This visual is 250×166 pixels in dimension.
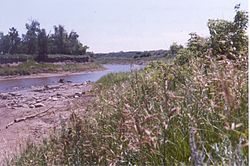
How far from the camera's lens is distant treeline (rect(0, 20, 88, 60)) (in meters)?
63.4

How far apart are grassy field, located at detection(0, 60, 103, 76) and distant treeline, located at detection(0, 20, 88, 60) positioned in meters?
6.01

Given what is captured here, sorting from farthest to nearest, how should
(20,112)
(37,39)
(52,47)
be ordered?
1. (52,47)
2. (37,39)
3. (20,112)

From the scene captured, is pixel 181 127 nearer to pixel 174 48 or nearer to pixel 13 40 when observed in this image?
pixel 174 48

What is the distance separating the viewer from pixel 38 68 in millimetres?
52188

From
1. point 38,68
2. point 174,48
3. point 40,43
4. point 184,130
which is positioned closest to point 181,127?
point 184,130

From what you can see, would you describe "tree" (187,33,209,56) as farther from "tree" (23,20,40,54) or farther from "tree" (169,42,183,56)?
"tree" (23,20,40,54)

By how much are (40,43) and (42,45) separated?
0.45 m

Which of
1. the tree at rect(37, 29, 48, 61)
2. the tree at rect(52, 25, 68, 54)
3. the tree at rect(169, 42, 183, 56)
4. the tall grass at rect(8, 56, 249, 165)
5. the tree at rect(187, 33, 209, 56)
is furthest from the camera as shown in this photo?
the tree at rect(52, 25, 68, 54)

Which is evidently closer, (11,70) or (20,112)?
(20,112)

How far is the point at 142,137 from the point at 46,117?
12366 mm

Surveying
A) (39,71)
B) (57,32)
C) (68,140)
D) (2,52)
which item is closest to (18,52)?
(2,52)

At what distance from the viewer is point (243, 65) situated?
273 cm

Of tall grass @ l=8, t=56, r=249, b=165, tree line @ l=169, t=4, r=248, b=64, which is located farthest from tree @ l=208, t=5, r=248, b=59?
tall grass @ l=8, t=56, r=249, b=165

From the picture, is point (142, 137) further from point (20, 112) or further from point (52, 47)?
point (52, 47)
